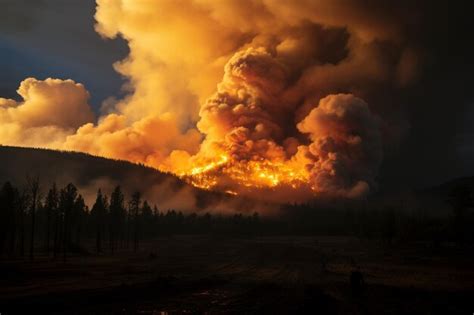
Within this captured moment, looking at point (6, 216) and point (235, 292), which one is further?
point (6, 216)

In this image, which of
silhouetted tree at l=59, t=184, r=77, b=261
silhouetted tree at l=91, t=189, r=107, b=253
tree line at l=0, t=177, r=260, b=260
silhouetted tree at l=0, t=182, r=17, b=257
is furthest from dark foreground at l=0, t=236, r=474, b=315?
silhouetted tree at l=91, t=189, r=107, b=253

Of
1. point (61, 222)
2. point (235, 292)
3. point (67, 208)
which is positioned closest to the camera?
point (235, 292)

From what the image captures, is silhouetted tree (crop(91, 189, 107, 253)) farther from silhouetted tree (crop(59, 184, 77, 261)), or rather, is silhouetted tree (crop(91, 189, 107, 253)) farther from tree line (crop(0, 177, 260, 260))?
silhouetted tree (crop(59, 184, 77, 261))

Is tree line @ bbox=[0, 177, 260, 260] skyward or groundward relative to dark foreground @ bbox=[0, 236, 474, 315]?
skyward

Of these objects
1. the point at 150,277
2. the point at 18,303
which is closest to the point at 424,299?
the point at 150,277

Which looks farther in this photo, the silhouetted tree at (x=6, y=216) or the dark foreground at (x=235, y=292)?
the silhouetted tree at (x=6, y=216)

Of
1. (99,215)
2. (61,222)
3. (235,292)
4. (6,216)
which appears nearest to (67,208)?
(61,222)

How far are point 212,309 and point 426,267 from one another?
157 ft

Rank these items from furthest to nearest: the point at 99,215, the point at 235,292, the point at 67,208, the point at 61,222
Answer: the point at 99,215 < the point at 67,208 < the point at 61,222 < the point at 235,292

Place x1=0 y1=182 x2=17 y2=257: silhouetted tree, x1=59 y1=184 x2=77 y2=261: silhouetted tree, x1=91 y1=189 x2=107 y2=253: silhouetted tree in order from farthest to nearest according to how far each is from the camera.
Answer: x1=91 y1=189 x2=107 y2=253: silhouetted tree, x1=59 y1=184 x2=77 y2=261: silhouetted tree, x1=0 y1=182 x2=17 y2=257: silhouetted tree

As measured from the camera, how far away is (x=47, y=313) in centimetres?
2728

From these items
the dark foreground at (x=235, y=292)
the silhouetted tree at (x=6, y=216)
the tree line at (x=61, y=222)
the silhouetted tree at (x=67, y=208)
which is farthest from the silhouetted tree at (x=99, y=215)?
the dark foreground at (x=235, y=292)

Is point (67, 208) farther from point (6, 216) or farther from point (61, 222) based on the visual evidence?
point (6, 216)

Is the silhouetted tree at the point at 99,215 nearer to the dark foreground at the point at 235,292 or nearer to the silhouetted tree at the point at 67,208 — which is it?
the silhouetted tree at the point at 67,208
